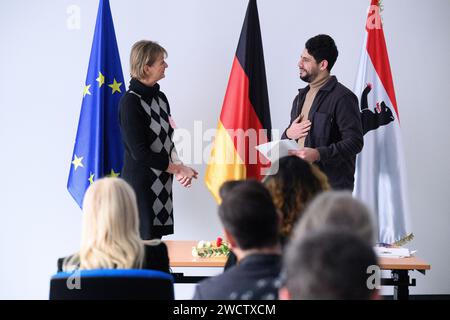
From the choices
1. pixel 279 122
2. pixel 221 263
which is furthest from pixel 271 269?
pixel 279 122

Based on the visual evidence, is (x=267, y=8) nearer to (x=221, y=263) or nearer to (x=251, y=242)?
(x=221, y=263)

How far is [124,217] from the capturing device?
7.18 ft

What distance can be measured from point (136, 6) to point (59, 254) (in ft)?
6.54

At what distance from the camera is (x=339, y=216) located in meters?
1.72

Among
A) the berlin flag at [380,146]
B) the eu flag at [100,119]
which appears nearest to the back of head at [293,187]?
the berlin flag at [380,146]

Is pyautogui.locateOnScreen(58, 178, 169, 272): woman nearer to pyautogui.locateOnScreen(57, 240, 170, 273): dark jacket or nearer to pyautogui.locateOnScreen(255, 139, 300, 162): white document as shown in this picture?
pyautogui.locateOnScreen(57, 240, 170, 273): dark jacket

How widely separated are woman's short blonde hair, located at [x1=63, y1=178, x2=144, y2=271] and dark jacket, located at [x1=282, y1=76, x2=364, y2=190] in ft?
6.01

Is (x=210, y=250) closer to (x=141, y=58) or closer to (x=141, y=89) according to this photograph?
(x=141, y=89)

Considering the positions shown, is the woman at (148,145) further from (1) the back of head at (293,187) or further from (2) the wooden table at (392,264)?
(1) the back of head at (293,187)

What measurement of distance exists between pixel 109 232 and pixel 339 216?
83cm

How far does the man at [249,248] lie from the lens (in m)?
1.81

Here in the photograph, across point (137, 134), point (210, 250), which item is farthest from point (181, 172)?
point (210, 250)

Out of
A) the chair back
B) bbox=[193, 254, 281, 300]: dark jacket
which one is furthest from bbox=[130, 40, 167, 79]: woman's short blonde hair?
bbox=[193, 254, 281, 300]: dark jacket

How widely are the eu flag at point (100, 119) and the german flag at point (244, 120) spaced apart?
72 cm
